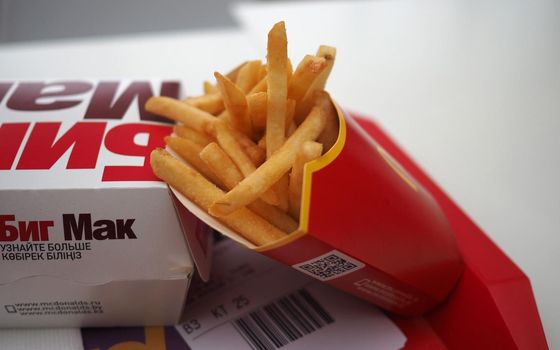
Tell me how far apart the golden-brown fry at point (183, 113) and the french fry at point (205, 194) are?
136mm

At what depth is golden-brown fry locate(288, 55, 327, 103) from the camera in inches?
50.7

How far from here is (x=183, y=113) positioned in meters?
1.44

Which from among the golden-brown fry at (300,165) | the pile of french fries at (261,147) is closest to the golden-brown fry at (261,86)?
the pile of french fries at (261,147)

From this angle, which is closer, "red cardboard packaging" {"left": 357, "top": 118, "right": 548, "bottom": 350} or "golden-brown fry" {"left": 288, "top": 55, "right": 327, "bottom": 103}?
"golden-brown fry" {"left": 288, "top": 55, "right": 327, "bottom": 103}

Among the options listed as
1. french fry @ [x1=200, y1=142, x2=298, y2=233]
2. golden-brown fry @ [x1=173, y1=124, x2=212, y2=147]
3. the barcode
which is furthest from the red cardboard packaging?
golden-brown fry @ [x1=173, y1=124, x2=212, y2=147]

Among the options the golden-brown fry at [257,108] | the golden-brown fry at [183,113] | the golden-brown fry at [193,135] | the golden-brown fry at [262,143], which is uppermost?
the golden-brown fry at [257,108]

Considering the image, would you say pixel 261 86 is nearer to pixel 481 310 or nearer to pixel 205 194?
pixel 205 194

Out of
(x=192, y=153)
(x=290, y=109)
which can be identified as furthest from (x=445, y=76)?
(x=192, y=153)

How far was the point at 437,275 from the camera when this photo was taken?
155 cm

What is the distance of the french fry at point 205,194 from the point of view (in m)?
1.27

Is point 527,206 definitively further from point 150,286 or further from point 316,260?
point 150,286

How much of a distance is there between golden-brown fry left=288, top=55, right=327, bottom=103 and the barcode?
2.01 ft

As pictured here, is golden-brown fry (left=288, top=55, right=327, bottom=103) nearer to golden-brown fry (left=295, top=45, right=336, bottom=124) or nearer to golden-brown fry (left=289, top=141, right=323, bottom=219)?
golden-brown fry (left=295, top=45, right=336, bottom=124)

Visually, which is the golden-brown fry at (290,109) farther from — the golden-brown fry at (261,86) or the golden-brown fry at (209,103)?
the golden-brown fry at (209,103)
